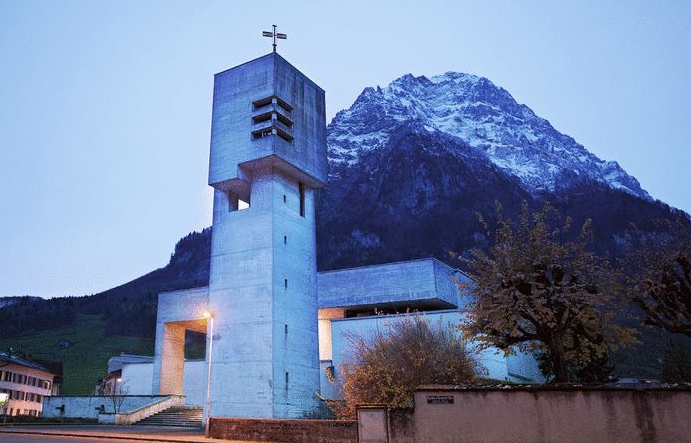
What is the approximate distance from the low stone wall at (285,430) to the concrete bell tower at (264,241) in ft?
39.3

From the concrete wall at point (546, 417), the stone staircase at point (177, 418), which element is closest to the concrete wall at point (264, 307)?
the stone staircase at point (177, 418)

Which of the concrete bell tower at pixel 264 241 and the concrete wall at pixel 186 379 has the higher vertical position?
the concrete bell tower at pixel 264 241

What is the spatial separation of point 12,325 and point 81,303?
1380 inches

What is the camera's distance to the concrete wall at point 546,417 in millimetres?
16484

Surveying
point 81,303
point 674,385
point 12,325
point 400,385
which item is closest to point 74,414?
point 400,385

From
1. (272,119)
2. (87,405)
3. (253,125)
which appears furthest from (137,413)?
(272,119)

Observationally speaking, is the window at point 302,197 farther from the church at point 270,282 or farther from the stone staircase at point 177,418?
the stone staircase at point 177,418

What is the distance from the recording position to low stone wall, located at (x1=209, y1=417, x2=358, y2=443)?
2191cm

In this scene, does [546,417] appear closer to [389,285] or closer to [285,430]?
[285,430]

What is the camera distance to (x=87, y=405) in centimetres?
4900

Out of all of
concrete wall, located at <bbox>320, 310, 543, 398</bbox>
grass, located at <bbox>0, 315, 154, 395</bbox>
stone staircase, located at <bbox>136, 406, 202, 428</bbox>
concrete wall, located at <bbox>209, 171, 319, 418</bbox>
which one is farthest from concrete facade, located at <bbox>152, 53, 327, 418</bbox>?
grass, located at <bbox>0, 315, 154, 395</bbox>

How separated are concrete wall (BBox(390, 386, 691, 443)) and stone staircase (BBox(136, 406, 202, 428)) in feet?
87.7

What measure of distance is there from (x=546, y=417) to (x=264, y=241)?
93.5 feet

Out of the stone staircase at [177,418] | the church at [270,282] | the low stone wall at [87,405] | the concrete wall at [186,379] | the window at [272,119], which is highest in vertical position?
the window at [272,119]
